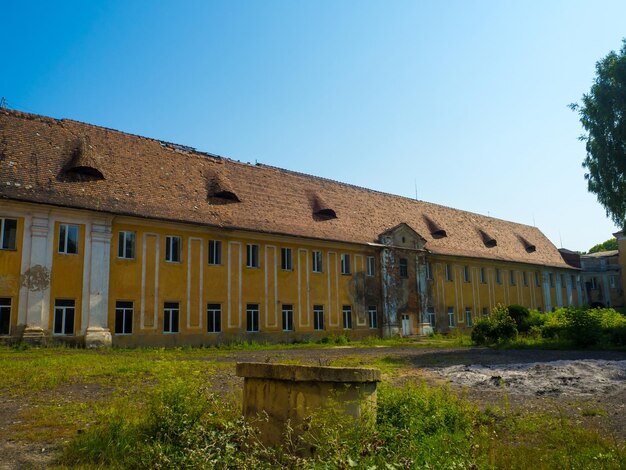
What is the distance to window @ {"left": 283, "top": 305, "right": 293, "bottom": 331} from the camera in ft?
93.1

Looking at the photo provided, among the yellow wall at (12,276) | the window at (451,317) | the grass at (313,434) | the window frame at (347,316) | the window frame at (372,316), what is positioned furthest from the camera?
the window at (451,317)

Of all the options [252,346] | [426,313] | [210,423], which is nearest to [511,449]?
[210,423]

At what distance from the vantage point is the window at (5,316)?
20109mm

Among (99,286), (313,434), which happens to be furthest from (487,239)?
(313,434)

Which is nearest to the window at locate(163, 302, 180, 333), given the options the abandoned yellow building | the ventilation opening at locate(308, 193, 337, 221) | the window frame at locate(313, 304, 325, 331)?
the abandoned yellow building

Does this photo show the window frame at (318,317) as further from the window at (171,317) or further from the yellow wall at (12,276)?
the yellow wall at (12,276)

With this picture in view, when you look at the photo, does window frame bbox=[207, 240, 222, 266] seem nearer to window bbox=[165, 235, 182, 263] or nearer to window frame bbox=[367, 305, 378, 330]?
window bbox=[165, 235, 182, 263]

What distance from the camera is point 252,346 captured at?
81.0ft

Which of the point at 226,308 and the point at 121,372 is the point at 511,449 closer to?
the point at 121,372

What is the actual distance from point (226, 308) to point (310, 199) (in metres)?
9.96

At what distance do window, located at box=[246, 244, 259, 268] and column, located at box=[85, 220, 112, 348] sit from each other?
7.08 meters

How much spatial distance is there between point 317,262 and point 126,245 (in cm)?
1087

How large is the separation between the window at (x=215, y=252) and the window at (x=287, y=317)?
458 cm

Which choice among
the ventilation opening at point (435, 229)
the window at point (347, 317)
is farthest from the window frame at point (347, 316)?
the ventilation opening at point (435, 229)
